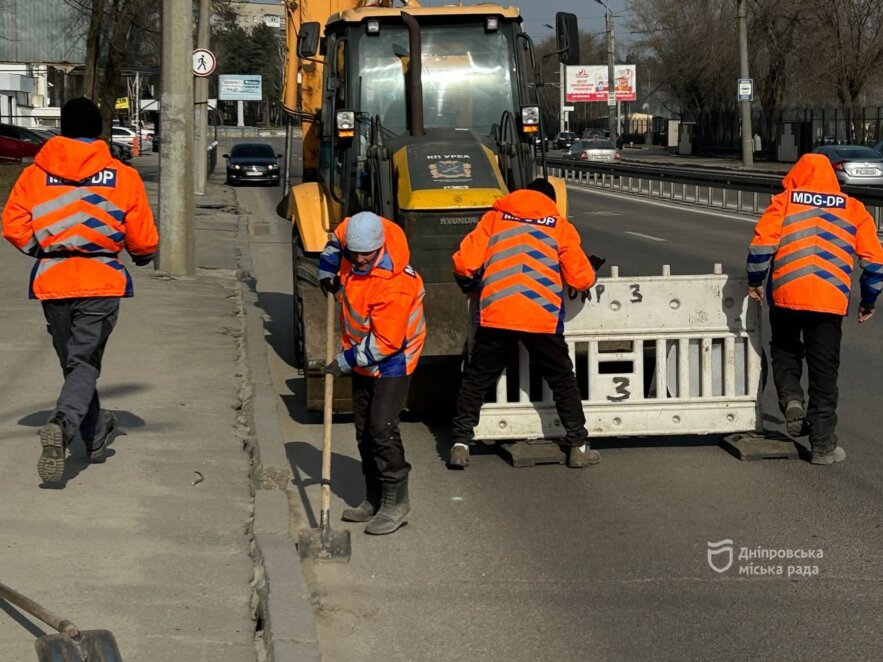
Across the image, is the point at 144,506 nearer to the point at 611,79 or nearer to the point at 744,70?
the point at 744,70

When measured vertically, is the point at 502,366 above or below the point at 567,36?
below

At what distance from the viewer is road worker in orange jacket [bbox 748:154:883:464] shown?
27.6ft

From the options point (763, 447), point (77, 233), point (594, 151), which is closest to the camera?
point (77, 233)

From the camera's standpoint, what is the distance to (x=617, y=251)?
21.7m

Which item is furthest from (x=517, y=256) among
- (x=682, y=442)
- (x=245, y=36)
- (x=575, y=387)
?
(x=245, y=36)

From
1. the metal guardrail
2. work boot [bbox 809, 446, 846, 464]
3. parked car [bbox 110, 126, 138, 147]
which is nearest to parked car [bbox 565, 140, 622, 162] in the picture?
the metal guardrail

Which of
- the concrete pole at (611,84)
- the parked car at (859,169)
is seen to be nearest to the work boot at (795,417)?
the parked car at (859,169)

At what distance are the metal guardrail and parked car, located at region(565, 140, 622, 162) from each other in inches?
43.2

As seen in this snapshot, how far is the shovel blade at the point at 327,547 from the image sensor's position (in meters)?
6.65

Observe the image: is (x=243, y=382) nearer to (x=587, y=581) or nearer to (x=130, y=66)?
(x=587, y=581)

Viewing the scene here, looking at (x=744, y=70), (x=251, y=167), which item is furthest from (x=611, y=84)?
(x=251, y=167)

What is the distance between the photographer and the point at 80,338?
304 inches

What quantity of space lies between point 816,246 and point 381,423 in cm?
310

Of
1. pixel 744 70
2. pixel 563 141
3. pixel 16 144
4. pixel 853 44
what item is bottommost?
pixel 16 144
